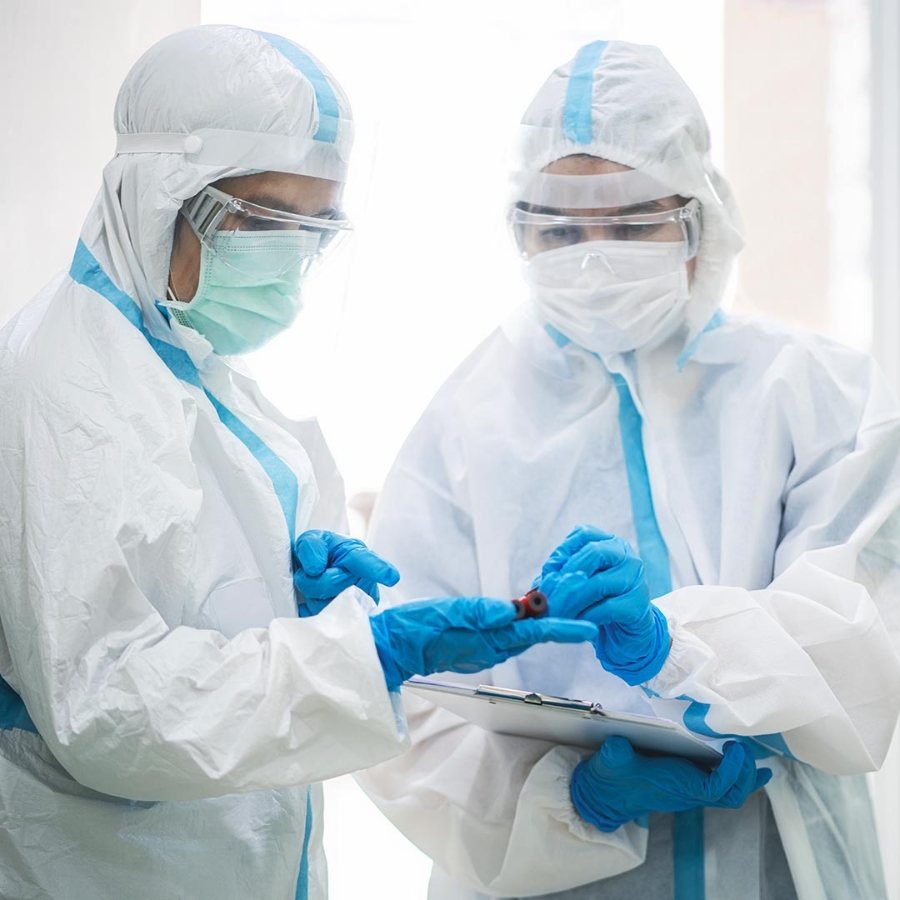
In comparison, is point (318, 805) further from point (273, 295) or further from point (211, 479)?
point (273, 295)

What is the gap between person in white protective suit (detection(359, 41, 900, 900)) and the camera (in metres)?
1.28

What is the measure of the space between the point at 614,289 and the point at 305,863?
842mm

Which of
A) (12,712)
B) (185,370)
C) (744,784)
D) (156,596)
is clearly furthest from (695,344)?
(12,712)

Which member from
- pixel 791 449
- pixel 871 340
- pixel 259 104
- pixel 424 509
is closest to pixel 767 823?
pixel 791 449

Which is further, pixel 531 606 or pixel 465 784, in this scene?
pixel 465 784

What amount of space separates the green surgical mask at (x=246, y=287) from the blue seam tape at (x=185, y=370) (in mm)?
40

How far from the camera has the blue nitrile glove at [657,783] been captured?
1.29 m

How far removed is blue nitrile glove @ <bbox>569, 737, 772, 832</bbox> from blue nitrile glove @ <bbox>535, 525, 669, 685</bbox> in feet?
0.38

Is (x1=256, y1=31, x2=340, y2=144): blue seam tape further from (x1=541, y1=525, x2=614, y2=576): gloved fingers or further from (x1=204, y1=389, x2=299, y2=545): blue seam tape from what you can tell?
(x1=541, y1=525, x2=614, y2=576): gloved fingers

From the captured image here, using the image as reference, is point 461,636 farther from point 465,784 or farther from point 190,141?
point 190,141

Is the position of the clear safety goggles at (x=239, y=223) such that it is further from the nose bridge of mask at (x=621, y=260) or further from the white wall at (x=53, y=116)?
the white wall at (x=53, y=116)

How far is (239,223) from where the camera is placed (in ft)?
3.87

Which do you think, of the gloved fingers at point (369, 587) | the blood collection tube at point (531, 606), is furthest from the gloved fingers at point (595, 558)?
the gloved fingers at point (369, 587)

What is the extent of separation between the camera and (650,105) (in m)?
1.47
